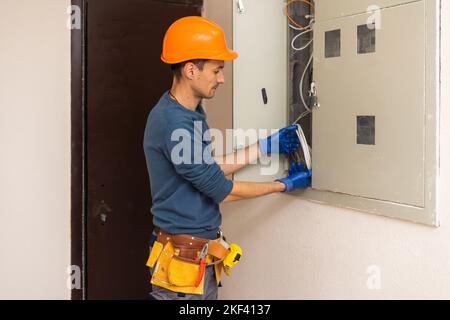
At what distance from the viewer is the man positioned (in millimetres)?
1544

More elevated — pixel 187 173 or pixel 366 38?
pixel 366 38

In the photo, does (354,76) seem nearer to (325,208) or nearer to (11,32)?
(325,208)

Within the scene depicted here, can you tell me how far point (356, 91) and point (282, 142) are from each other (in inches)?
15.0

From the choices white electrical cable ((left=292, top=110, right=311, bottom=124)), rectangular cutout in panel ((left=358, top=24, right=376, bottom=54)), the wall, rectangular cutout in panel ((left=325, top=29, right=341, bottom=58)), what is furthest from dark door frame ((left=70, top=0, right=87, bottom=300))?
rectangular cutout in panel ((left=358, top=24, right=376, bottom=54))

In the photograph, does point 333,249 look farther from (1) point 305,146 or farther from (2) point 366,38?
(2) point 366,38

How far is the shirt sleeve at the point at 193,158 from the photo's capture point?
151 centimetres

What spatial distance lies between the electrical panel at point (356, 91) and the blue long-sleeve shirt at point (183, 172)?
0.29m

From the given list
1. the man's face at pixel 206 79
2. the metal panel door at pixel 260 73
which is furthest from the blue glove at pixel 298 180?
the man's face at pixel 206 79

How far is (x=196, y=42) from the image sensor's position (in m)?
1.58

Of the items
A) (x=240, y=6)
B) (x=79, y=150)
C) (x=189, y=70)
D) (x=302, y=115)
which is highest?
(x=240, y=6)

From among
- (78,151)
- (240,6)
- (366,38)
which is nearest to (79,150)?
(78,151)

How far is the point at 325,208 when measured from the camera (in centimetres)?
171

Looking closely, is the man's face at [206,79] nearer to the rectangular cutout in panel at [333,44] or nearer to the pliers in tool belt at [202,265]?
the rectangular cutout in panel at [333,44]
